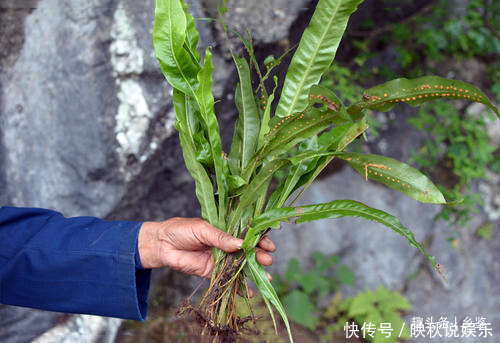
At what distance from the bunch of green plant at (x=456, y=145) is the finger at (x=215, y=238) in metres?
1.32

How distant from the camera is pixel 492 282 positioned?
2.23 m

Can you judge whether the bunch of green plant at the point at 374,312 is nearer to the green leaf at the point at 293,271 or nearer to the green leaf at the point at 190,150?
the green leaf at the point at 293,271

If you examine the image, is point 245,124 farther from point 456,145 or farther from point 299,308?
point 456,145

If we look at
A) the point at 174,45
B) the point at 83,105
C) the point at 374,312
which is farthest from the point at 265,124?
the point at 374,312

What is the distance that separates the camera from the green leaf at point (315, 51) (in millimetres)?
810

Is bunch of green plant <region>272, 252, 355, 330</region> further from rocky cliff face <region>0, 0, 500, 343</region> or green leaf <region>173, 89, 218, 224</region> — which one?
green leaf <region>173, 89, 218, 224</region>

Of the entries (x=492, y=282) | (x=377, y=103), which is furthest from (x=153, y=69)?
(x=492, y=282)

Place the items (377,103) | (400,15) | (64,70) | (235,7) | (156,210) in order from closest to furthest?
(377,103) → (235,7) → (64,70) → (156,210) → (400,15)

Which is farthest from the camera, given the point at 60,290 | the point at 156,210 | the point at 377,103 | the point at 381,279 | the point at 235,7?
the point at 381,279

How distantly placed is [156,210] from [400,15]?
1612mm

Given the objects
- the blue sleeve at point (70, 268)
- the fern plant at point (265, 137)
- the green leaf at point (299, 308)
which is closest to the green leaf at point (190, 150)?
the fern plant at point (265, 137)

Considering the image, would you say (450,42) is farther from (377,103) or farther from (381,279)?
(377,103)

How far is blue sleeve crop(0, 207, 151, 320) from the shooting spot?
39.6 inches

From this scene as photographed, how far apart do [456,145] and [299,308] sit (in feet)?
3.84
